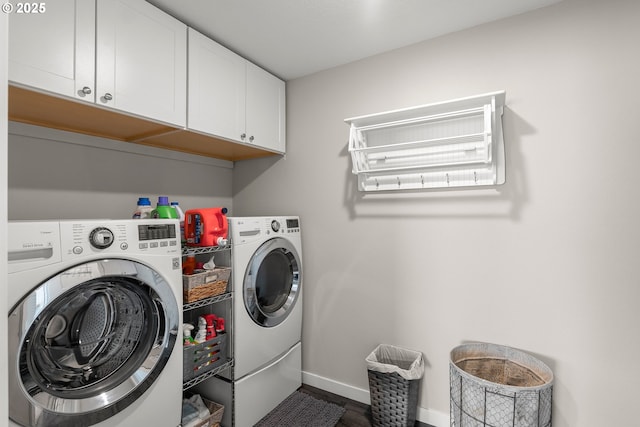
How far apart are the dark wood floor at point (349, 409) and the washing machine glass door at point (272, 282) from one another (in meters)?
0.63

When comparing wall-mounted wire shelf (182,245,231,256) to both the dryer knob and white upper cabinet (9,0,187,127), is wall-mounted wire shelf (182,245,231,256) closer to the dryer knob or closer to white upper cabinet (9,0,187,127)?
the dryer knob

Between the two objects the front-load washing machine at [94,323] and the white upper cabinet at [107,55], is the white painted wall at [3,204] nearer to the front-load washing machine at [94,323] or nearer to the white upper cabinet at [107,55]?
the front-load washing machine at [94,323]

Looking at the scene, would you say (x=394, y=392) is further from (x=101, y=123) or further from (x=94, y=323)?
(x=101, y=123)

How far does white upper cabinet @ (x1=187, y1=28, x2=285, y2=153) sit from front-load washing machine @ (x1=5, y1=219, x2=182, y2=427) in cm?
74

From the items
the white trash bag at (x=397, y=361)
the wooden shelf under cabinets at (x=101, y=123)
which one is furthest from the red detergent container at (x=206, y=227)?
the white trash bag at (x=397, y=361)

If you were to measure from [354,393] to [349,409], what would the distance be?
120mm

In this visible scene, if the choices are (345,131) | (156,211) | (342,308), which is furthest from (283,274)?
(345,131)

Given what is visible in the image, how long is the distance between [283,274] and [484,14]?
205 cm

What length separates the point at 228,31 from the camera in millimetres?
1812

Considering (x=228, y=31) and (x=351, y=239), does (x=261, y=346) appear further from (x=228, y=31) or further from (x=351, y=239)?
(x=228, y=31)

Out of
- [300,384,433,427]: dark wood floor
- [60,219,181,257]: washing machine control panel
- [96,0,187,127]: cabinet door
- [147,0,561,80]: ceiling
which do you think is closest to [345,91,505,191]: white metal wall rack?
[147,0,561,80]: ceiling

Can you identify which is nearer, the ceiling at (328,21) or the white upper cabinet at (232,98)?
the ceiling at (328,21)

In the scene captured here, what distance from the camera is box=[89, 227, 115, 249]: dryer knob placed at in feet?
3.79

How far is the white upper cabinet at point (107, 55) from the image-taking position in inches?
45.3
